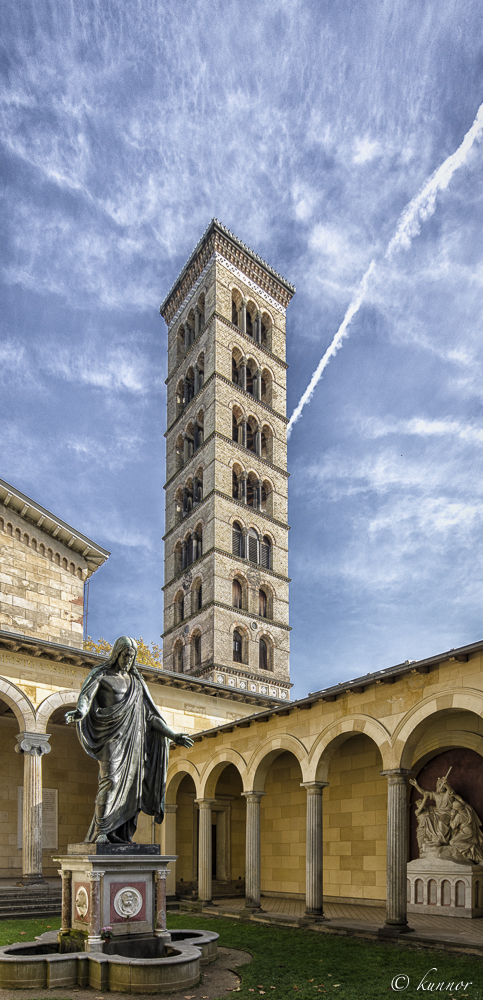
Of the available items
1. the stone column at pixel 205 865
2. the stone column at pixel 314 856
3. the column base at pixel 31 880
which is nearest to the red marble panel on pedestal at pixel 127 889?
the stone column at pixel 314 856

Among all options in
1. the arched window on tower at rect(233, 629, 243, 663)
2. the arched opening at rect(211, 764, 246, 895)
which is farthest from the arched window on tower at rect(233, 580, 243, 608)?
the arched opening at rect(211, 764, 246, 895)

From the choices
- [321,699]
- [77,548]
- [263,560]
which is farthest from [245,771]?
[263,560]

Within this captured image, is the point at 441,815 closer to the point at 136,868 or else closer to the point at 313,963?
the point at 313,963

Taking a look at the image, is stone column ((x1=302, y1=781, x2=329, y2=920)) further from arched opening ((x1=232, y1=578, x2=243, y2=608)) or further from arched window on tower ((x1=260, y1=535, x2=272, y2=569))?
arched window on tower ((x1=260, y1=535, x2=272, y2=569))

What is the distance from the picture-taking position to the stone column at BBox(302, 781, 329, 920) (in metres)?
15.4

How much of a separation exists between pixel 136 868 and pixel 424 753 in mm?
8567

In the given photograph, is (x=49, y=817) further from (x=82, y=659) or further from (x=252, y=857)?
(x=252, y=857)

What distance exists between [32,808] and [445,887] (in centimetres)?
992

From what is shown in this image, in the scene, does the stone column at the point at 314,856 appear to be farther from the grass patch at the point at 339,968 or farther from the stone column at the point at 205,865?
the stone column at the point at 205,865

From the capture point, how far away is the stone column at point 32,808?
1850cm

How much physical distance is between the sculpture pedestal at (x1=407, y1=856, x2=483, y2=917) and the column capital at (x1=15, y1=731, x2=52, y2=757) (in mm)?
9339

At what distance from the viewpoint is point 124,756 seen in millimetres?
10125

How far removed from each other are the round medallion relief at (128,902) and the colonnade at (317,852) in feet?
17.6

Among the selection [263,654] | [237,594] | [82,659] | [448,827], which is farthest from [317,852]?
[263,654]
